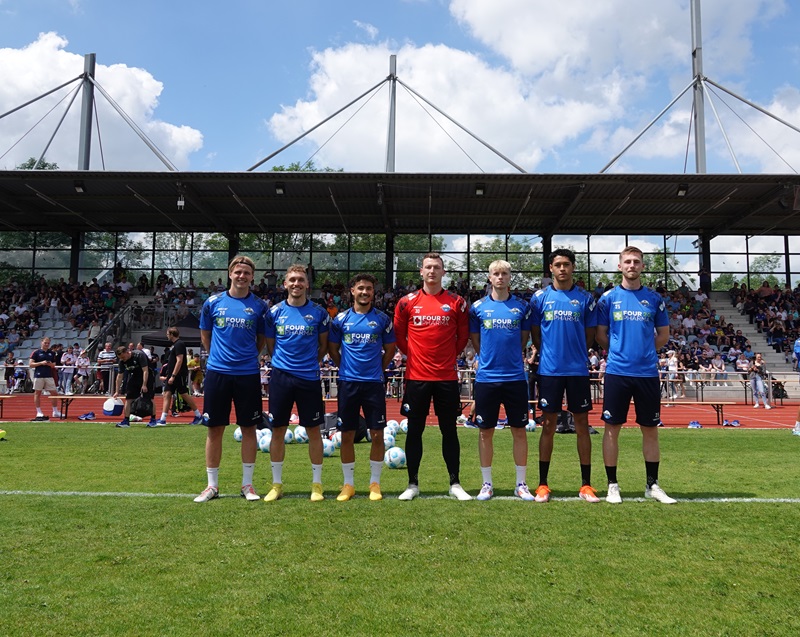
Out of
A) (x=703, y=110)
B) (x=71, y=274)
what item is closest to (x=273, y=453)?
(x=703, y=110)

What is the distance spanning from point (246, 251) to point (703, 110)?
2220cm

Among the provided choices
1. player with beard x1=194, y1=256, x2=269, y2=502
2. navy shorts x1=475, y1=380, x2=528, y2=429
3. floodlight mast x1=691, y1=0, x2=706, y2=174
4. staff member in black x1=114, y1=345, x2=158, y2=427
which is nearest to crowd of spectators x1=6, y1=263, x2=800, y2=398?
floodlight mast x1=691, y1=0, x2=706, y2=174

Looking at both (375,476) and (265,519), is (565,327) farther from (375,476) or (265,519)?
(265,519)

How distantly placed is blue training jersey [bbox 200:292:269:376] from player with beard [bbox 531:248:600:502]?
263 centimetres

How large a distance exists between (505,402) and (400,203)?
21705 mm

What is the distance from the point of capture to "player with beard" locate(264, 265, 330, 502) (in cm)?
561

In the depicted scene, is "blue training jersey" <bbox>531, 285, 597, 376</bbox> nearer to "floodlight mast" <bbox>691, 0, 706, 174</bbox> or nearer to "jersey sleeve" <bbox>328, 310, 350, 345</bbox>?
"jersey sleeve" <bbox>328, 310, 350, 345</bbox>

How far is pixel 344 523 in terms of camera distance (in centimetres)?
457

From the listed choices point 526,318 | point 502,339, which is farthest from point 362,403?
point 526,318

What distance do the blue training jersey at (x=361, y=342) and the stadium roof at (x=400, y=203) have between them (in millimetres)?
17436

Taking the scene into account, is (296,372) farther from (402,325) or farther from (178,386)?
(178,386)

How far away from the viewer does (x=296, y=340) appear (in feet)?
18.6

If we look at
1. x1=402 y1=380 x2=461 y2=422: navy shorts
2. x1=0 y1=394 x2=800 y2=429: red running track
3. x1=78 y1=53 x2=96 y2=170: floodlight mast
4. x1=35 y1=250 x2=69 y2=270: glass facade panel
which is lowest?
x1=0 y1=394 x2=800 y2=429: red running track

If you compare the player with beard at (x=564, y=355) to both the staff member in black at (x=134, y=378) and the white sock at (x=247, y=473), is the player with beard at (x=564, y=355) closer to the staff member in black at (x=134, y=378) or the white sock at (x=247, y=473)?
the white sock at (x=247, y=473)
